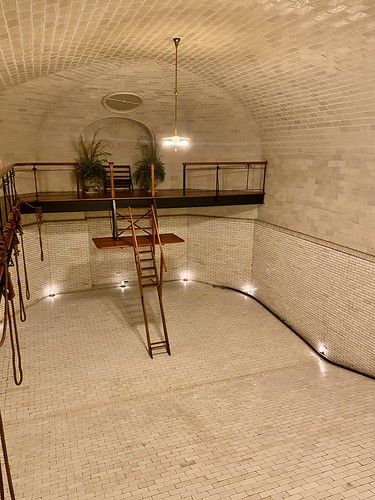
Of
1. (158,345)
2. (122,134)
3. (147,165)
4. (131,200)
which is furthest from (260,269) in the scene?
(122,134)

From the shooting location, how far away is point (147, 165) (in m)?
10.6

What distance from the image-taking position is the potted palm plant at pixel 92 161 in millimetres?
9539

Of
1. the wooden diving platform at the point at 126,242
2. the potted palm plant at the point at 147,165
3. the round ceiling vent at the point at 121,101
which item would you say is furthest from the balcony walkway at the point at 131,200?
the round ceiling vent at the point at 121,101

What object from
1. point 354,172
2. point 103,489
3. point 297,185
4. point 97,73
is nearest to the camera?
point 103,489

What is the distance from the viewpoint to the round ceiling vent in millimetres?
9383

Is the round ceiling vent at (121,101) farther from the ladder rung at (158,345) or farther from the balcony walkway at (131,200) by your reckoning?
the ladder rung at (158,345)

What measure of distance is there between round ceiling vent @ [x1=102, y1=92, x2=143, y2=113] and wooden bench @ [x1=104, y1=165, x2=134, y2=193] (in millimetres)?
1596

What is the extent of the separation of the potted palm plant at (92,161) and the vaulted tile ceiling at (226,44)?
2396 mm

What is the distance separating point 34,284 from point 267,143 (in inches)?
293

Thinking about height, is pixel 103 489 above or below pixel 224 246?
below

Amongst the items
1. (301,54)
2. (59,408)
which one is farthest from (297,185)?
(59,408)

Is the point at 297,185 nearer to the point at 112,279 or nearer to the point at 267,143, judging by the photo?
the point at 267,143

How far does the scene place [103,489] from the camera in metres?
4.47

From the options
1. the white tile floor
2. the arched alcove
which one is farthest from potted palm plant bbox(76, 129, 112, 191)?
the white tile floor
